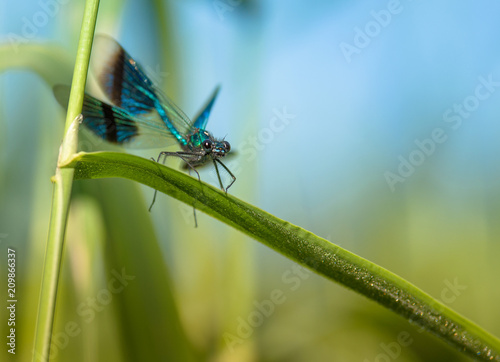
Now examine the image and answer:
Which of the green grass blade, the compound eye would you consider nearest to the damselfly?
the compound eye

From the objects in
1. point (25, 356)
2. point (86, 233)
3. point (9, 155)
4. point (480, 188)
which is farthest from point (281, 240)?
point (480, 188)

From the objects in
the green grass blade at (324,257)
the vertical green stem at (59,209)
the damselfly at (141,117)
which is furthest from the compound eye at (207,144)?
the vertical green stem at (59,209)

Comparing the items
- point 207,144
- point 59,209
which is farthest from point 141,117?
point 59,209

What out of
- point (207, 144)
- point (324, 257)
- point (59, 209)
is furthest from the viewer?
point (207, 144)

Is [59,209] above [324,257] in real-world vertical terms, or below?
below

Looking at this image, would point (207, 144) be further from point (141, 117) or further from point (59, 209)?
point (59, 209)

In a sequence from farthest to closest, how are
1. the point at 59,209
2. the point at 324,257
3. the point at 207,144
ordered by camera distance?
the point at 207,144 → the point at 324,257 → the point at 59,209

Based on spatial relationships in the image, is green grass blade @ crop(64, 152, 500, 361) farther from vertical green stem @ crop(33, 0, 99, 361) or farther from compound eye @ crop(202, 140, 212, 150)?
compound eye @ crop(202, 140, 212, 150)

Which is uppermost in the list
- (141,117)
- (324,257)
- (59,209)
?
(324,257)
